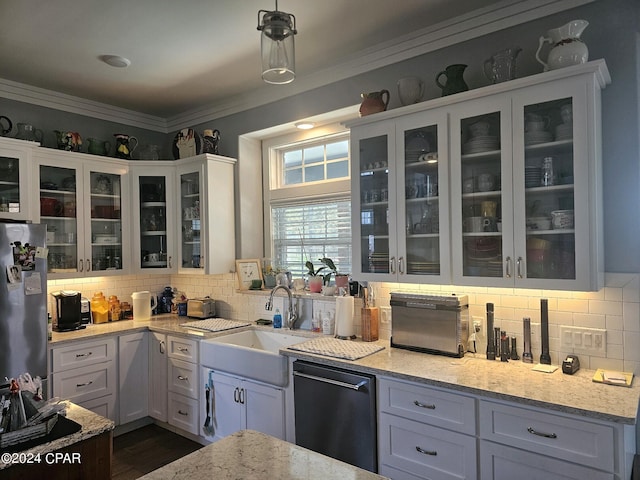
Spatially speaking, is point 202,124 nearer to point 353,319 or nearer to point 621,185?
point 353,319

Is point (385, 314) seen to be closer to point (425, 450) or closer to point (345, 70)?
point (425, 450)

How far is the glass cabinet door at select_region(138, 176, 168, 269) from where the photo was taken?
404cm

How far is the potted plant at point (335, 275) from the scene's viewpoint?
3.16 m

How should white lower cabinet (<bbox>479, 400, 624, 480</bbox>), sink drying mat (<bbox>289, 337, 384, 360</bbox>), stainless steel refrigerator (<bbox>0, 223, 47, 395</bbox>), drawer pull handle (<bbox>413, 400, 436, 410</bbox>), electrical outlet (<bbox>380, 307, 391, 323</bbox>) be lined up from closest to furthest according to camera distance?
white lower cabinet (<bbox>479, 400, 624, 480</bbox>), drawer pull handle (<bbox>413, 400, 436, 410</bbox>), sink drying mat (<bbox>289, 337, 384, 360</bbox>), stainless steel refrigerator (<bbox>0, 223, 47, 395</bbox>), electrical outlet (<bbox>380, 307, 391, 323</bbox>)

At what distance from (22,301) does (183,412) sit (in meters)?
1.40

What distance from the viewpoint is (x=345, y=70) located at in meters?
3.12

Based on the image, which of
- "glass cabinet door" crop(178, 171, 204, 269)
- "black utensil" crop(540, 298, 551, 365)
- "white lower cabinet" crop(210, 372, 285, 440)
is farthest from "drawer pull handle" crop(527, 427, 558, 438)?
"glass cabinet door" crop(178, 171, 204, 269)

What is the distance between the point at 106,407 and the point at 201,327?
99 centimetres

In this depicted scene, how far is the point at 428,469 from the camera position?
2.11 metres

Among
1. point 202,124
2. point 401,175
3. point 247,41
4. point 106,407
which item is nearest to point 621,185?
point 401,175

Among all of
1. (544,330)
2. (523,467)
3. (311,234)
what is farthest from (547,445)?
(311,234)

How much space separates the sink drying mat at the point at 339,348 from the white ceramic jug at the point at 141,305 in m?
1.86

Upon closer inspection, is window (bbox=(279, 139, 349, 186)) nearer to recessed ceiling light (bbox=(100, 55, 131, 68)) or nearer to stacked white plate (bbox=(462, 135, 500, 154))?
stacked white plate (bbox=(462, 135, 500, 154))

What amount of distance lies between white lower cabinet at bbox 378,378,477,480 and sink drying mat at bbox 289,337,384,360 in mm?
281
